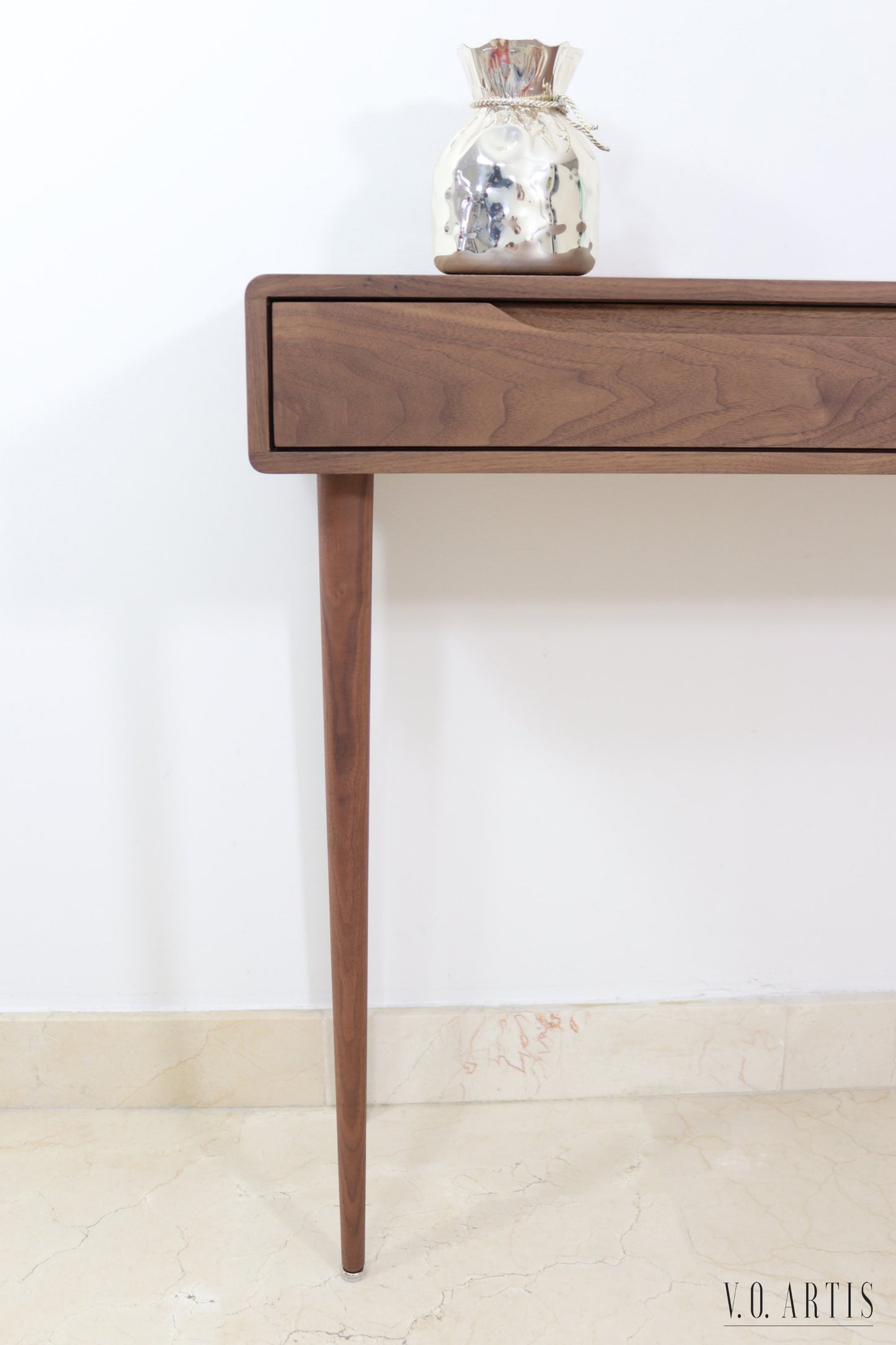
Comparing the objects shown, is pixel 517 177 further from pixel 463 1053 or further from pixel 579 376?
pixel 463 1053

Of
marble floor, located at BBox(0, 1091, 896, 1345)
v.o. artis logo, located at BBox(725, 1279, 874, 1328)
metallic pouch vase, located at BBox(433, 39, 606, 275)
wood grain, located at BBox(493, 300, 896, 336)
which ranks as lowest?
marble floor, located at BBox(0, 1091, 896, 1345)

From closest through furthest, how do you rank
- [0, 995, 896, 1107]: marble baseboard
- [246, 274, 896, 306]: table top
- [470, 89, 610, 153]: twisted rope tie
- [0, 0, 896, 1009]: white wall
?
[246, 274, 896, 306]: table top
[470, 89, 610, 153]: twisted rope tie
[0, 0, 896, 1009]: white wall
[0, 995, 896, 1107]: marble baseboard

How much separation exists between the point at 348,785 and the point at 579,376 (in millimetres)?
316

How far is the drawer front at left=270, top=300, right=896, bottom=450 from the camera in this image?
59cm

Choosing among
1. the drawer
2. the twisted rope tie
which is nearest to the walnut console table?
the drawer

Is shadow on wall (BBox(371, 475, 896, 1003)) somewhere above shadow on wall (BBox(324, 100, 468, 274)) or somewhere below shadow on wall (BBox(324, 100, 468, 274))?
below

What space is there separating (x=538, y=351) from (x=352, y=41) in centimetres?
44

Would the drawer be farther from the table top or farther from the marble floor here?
the marble floor

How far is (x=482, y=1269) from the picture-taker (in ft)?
2.65

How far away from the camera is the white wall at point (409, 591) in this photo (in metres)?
0.86

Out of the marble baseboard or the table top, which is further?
the marble baseboard

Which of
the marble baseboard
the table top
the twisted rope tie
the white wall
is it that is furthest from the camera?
the marble baseboard

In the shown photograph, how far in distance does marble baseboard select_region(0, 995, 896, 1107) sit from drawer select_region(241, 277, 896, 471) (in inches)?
24.3

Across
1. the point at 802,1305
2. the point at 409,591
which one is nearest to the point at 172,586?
the point at 409,591
